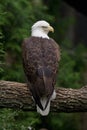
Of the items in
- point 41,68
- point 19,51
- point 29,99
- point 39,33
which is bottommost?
point 19,51

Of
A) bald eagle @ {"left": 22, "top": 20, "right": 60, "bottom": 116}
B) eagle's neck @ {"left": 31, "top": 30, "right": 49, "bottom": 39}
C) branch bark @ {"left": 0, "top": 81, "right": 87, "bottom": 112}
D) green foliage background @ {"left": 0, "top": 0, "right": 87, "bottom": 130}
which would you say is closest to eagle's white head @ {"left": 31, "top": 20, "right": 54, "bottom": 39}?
eagle's neck @ {"left": 31, "top": 30, "right": 49, "bottom": 39}

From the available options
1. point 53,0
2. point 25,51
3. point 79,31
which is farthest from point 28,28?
point 79,31

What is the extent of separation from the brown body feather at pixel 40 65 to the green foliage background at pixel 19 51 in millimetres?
1670

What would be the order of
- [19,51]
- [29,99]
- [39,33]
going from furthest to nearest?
1. [19,51]
2. [39,33]
3. [29,99]

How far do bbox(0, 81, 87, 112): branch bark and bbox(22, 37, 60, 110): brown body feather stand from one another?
6.1 inches

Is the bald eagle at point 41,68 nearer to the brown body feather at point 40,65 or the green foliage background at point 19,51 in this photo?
the brown body feather at point 40,65

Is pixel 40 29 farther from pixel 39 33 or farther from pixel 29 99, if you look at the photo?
pixel 29 99

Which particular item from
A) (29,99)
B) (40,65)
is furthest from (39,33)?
(29,99)

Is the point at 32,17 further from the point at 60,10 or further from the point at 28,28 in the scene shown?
the point at 60,10

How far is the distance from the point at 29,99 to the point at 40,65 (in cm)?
41

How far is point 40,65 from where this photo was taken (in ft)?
30.3

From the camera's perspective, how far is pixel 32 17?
42.7 feet

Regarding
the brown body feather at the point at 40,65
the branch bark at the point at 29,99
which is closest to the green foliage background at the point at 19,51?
the brown body feather at the point at 40,65

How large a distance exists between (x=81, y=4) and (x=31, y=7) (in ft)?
2.81
